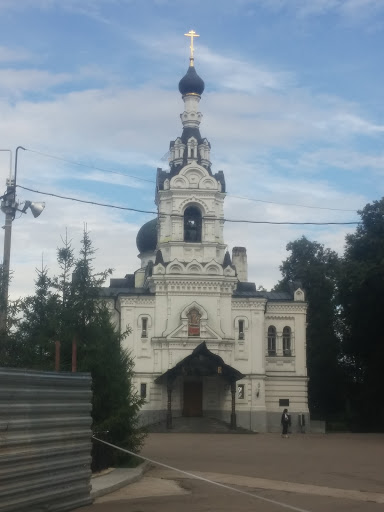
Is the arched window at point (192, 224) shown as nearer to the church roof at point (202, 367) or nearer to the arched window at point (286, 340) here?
the church roof at point (202, 367)

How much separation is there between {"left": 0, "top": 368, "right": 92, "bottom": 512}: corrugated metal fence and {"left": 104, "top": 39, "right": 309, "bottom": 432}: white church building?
26.2 m

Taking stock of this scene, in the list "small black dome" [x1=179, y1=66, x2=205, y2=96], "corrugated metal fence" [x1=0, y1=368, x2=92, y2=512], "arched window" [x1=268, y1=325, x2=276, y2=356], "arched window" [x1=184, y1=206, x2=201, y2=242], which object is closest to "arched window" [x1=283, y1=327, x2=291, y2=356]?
"arched window" [x1=268, y1=325, x2=276, y2=356]

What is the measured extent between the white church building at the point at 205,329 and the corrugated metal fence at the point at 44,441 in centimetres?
2620

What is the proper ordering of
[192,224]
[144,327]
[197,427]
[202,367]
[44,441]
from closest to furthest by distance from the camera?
[44,441] < [197,427] < [202,367] < [144,327] < [192,224]

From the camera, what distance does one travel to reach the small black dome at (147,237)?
5097cm

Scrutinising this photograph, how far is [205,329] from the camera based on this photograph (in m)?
39.0

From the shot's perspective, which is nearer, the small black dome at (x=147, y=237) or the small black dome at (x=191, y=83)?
the small black dome at (x=191, y=83)

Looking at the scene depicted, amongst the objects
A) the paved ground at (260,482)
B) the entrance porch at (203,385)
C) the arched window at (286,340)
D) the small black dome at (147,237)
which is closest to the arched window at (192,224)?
the entrance porch at (203,385)

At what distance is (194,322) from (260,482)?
987 inches

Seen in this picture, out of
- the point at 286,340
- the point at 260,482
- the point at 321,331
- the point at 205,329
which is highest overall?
the point at 321,331

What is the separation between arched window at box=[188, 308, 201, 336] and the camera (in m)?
39.1

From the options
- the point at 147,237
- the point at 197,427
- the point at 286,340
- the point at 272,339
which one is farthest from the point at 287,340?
the point at 147,237

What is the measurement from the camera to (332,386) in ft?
169

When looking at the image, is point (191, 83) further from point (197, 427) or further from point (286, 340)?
point (197, 427)
